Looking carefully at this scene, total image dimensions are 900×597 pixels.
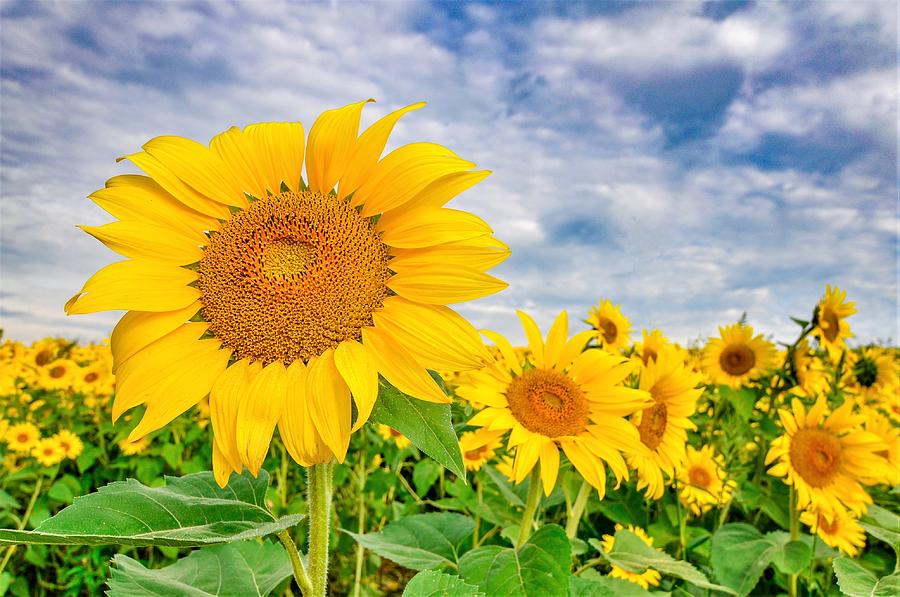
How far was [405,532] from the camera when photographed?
1.99 meters

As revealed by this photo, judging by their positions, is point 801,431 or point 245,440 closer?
point 245,440

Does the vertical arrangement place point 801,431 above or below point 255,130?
below

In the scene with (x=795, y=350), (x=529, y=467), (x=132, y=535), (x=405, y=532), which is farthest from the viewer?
(x=795, y=350)

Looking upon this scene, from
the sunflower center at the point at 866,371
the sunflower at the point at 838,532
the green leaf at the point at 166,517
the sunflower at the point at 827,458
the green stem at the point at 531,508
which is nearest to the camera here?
the green leaf at the point at 166,517

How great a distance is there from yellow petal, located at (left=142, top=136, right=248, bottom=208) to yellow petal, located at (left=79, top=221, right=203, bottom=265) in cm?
11

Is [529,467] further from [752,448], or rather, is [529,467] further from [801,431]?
[752,448]

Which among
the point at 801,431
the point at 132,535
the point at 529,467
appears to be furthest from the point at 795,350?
the point at 132,535

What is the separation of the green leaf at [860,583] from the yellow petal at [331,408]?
1.44m

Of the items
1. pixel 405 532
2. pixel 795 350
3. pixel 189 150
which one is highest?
pixel 795 350

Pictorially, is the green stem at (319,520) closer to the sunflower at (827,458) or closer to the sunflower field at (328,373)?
the sunflower field at (328,373)

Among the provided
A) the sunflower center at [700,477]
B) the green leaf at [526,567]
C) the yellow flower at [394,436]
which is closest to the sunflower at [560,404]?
the green leaf at [526,567]

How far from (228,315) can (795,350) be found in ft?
11.1

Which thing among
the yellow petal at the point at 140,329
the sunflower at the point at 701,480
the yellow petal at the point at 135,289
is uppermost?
the yellow petal at the point at 135,289

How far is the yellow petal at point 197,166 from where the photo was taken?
52.5 inches
